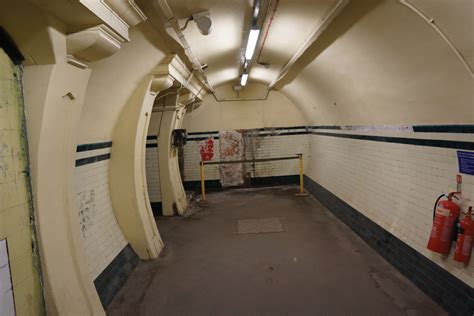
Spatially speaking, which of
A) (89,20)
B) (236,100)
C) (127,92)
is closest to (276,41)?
(127,92)

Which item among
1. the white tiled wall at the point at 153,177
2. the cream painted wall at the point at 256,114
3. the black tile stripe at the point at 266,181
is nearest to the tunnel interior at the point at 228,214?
the white tiled wall at the point at 153,177

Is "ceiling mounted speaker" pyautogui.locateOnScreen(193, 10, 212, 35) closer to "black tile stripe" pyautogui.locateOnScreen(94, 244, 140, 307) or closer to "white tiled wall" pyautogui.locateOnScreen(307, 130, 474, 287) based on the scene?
"white tiled wall" pyautogui.locateOnScreen(307, 130, 474, 287)

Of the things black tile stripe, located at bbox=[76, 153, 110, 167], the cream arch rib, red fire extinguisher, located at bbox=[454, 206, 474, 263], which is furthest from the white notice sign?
red fire extinguisher, located at bbox=[454, 206, 474, 263]

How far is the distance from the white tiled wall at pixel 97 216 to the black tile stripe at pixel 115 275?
0.20 feet

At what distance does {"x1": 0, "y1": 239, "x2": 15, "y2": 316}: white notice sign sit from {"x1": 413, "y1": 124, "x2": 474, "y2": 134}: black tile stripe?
10.9 ft

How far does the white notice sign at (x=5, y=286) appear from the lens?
1703mm

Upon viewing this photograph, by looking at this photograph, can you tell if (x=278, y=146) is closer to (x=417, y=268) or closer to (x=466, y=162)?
(x=417, y=268)

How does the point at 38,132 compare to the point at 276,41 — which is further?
the point at 276,41

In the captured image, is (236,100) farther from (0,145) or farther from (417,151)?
(0,145)

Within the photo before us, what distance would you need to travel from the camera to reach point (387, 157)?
3914 mm

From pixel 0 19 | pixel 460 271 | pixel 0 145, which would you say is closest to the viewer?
pixel 0 19

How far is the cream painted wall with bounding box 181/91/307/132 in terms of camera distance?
28.0 feet

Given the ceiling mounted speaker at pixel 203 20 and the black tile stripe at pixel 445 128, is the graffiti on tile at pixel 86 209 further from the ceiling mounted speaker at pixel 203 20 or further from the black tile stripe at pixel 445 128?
the black tile stripe at pixel 445 128

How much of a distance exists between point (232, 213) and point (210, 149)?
272cm
